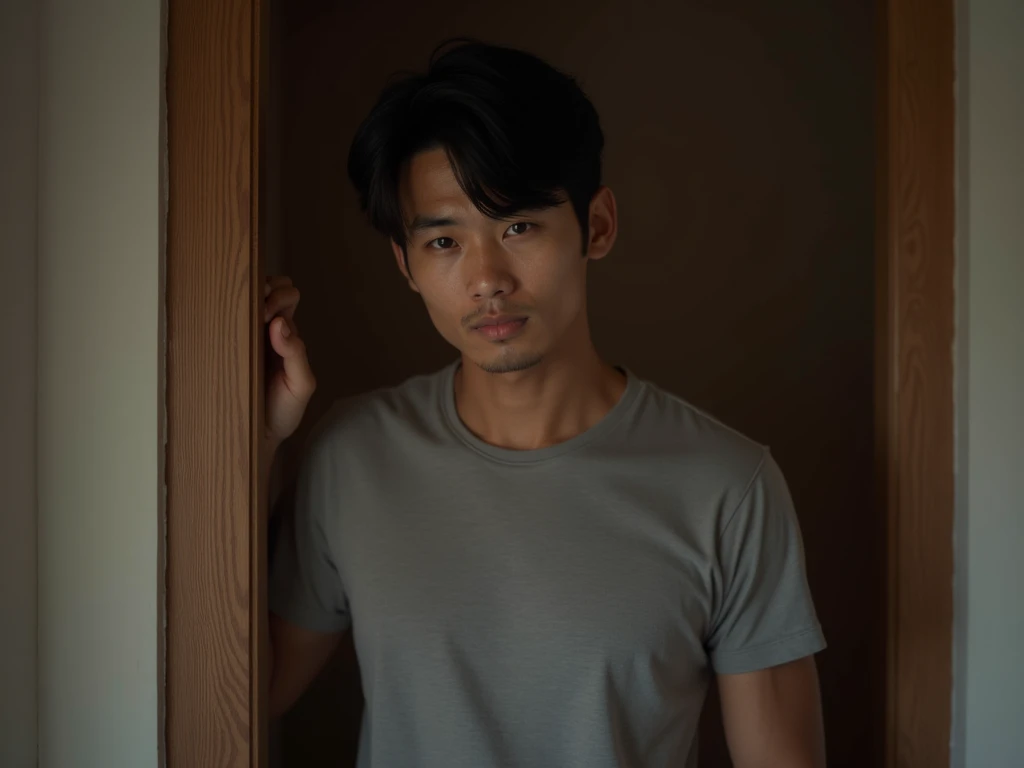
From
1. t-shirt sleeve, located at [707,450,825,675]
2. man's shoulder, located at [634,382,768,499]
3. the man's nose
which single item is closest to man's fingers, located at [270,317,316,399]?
the man's nose

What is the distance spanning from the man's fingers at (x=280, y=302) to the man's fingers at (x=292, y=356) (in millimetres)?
15

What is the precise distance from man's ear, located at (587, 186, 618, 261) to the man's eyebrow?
0.74 ft

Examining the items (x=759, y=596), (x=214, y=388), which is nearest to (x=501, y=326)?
(x=214, y=388)

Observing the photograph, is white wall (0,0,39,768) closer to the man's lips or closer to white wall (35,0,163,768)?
white wall (35,0,163,768)

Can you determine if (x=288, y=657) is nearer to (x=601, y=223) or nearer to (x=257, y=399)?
(x=257, y=399)

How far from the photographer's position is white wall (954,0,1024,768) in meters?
1.39

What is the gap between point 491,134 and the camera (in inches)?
52.9

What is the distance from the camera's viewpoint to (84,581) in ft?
4.20


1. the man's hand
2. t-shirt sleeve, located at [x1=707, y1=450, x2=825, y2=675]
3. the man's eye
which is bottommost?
t-shirt sleeve, located at [x1=707, y1=450, x2=825, y2=675]

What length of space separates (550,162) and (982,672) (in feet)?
3.07

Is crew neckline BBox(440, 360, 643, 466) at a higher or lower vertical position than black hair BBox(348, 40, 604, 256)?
lower

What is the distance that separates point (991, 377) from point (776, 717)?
0.56m

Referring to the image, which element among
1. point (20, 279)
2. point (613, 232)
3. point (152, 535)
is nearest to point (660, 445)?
point (613, 232)

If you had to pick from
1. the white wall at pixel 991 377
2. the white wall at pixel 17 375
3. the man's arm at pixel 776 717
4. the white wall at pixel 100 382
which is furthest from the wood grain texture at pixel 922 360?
the white wall at pixel 17 375
